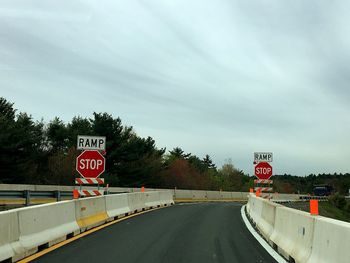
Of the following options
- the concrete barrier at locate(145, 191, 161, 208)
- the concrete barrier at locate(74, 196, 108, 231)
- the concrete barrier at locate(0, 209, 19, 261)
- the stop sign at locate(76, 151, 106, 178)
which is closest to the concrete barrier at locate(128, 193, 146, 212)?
the concrete barrier at locate(145, 191, 161, 208)

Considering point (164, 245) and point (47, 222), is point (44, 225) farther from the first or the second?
point (164, 245)

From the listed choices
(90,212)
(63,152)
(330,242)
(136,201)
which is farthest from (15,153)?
(330,242)

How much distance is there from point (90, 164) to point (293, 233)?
33.6 feet

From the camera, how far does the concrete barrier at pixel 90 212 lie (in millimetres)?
13617

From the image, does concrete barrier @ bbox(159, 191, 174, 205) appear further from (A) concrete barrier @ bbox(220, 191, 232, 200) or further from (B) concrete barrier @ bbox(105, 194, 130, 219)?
(A) concrete barrier @ bbox(220, 191, 232, 200)

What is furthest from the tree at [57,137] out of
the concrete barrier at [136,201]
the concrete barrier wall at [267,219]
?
the concrete barrier wall at [267,219]

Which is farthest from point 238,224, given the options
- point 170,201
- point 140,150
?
point 140,150

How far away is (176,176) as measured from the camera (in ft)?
293

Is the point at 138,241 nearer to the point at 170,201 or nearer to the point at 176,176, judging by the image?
the point at 170,201

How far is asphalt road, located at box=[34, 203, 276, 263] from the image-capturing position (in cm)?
954

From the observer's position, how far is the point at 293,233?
9539mm

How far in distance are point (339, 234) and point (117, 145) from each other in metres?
58.7

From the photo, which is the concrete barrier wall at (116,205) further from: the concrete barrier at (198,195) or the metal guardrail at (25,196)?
the concrete barrier at (198,195)

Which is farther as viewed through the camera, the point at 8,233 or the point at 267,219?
the point at 267,219
